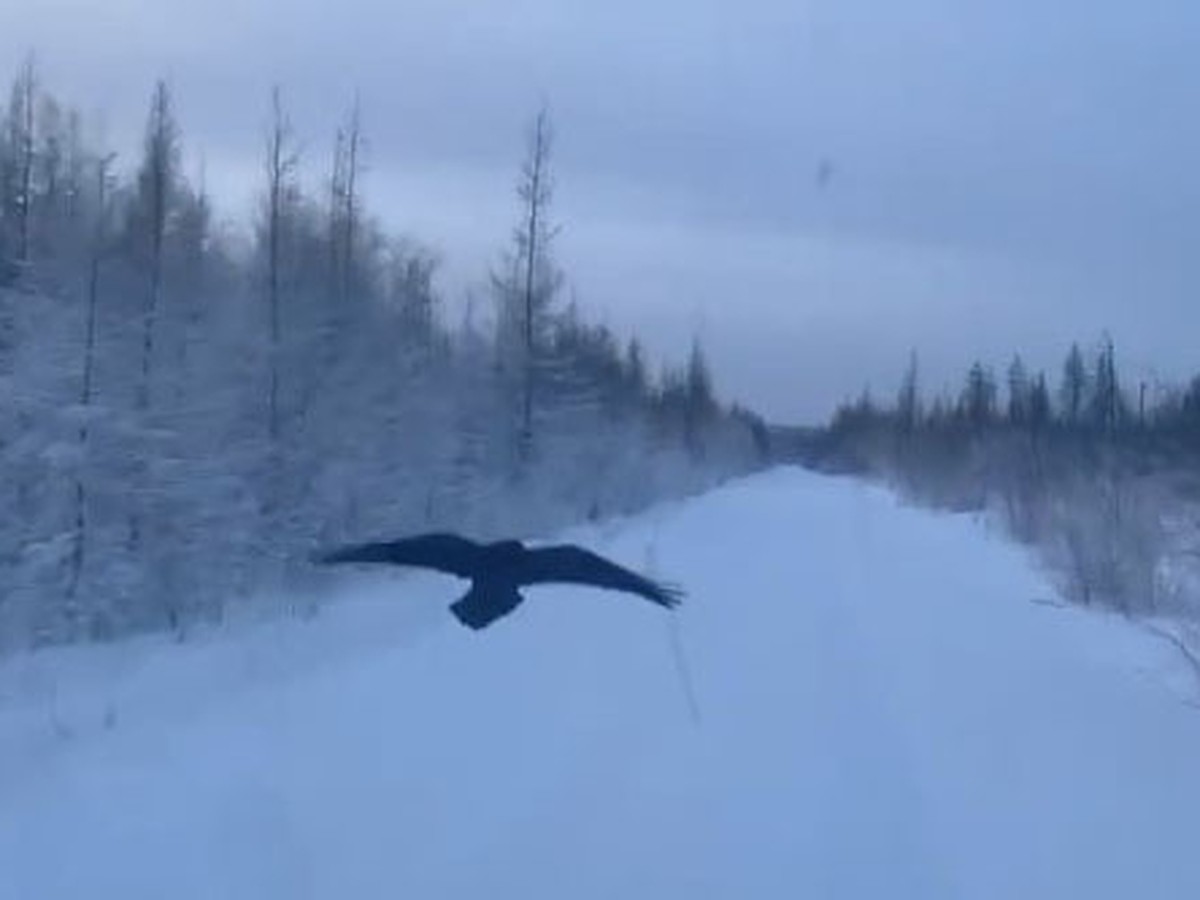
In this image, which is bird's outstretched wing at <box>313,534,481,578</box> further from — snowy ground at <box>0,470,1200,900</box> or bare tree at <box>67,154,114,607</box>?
bare tree at <box>67,154,114,607</box>

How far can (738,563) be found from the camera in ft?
133

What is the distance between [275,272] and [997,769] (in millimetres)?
27644

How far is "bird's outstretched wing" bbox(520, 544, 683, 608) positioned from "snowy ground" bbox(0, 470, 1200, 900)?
1460 millimetres

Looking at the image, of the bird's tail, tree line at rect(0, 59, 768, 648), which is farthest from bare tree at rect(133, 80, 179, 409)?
the bird's tail

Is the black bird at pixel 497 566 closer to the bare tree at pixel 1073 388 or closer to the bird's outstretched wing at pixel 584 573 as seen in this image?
the bird's outstretched wing at pixel 584 573

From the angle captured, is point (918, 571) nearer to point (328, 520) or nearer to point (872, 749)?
point (328, 520)

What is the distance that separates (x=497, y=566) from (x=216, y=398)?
2485 cm

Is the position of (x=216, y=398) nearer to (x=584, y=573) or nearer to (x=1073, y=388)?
(x=584, y=573)

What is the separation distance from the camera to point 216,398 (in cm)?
3309

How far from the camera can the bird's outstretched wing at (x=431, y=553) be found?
8.35 metres

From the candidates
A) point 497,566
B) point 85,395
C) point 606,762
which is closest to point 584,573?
point 497,566

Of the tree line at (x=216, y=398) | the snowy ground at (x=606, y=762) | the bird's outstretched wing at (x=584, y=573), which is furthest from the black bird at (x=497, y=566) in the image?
the tree line at (x=216, y=398)

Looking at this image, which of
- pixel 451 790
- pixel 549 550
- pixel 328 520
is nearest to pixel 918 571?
pixel 328 520

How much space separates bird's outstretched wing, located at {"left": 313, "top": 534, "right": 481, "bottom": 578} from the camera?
8352mm
